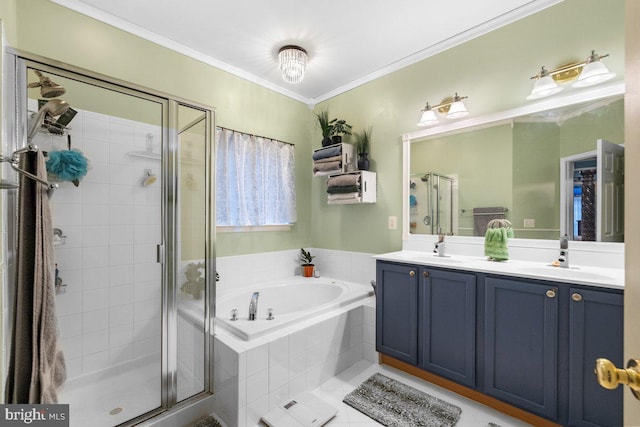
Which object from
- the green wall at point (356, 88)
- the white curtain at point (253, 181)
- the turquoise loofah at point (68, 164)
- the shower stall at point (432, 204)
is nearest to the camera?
the turquoise loofah at point (68, 164)

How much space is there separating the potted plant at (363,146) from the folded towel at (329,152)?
0.72 ft

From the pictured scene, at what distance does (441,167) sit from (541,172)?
69cm

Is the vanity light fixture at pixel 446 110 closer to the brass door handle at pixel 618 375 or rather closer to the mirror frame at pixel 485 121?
the mirror frame at pixel 485 121

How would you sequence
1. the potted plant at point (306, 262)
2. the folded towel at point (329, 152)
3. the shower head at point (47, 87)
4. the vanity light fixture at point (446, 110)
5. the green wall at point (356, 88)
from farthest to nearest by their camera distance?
1. the potted plant at point (306, 262)
2. the folded towel at point (329, 152)
3. the vanity light fixture at point (446, 110)
4. the green wall at point (356, 88)
5. the shower head at point (47, 87)

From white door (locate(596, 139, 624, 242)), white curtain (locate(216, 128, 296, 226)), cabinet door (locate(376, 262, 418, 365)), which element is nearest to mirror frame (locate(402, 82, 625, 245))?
white door (locate(596, 139, 624, 242))

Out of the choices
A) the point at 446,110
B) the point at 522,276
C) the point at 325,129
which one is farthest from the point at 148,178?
the point at 522,276

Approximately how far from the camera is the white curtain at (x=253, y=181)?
8.56 ft

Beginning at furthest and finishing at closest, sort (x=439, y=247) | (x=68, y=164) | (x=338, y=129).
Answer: (x=338, y=129)
(x=439, y=247)
(x=68, y=164)

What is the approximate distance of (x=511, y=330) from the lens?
63.4 inches

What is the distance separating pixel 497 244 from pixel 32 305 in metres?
2.51

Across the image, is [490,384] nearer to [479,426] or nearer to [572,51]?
[479,426]

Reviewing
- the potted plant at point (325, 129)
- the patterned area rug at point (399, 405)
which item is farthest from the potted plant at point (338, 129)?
the patterned area rug at point (399, 405)

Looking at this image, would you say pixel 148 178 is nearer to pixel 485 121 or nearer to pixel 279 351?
pixel 279 351

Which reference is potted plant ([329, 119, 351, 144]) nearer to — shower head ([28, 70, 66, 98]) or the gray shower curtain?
shower head ([28, 70, 66, 98])
